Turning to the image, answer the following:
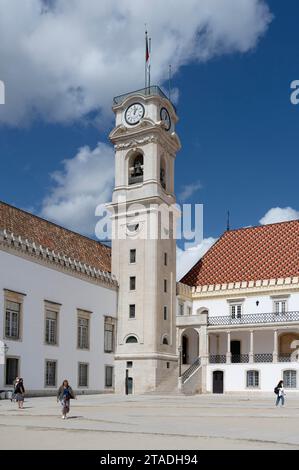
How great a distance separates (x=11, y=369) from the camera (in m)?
32.0

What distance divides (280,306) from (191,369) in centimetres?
752

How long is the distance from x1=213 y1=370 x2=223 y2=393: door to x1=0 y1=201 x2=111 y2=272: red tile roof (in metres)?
10.1

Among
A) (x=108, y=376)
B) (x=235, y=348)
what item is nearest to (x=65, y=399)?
(x=108, y=376)

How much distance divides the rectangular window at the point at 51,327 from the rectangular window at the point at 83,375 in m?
3.09

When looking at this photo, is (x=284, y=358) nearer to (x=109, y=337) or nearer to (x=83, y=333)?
(x=109, y=337)

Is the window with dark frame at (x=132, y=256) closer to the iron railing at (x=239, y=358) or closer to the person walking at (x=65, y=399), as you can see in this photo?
the iron railing at (x=239, y=358)

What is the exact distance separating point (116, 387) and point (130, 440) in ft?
94.3

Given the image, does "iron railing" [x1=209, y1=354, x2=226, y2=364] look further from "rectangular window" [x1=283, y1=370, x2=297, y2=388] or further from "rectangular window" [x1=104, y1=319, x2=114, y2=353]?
"rectangular window" [x1=104, y1=319, x2=114, y2=353]

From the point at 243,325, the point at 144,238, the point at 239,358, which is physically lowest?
the point at 239,358

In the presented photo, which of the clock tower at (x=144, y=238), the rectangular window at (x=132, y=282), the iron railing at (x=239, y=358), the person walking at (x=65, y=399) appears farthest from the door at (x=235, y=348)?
the person walking at (x=65, y=399)

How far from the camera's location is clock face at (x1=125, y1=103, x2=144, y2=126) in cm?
4394
